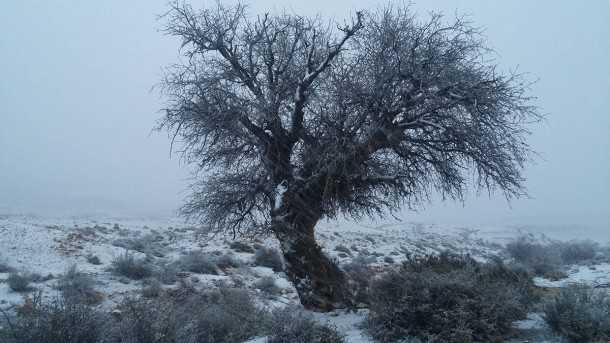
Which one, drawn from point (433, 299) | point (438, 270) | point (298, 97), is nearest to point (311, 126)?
point (298, 97)

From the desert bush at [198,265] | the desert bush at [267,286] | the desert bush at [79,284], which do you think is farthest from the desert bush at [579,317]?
the desert bush at [198,265]

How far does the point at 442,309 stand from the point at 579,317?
177 centimetres

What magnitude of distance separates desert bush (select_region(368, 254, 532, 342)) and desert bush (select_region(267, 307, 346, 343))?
93cm

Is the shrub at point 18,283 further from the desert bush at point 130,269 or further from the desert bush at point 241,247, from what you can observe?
the desert bush at point 241,247

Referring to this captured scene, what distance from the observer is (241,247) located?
25.3m

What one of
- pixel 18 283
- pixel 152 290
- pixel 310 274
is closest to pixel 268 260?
pixel 152 290

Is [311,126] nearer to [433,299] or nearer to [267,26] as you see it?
[267,26]

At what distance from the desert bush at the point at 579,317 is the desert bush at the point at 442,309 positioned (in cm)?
57

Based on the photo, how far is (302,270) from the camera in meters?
9.95

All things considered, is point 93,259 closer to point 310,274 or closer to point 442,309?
point 310,274

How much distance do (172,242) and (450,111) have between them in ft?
69.2

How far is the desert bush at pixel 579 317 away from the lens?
6223 millimetres

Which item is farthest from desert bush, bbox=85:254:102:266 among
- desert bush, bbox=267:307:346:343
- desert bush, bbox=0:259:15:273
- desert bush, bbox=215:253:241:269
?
desert bush, bbox=267:307:346:343

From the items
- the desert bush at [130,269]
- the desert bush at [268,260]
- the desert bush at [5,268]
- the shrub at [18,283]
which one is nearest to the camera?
the shrub at [18,283]
